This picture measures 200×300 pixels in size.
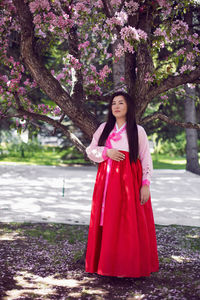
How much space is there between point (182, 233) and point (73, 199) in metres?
3.58

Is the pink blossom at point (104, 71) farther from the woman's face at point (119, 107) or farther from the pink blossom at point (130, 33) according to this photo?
the woman's face at point (119, 107)

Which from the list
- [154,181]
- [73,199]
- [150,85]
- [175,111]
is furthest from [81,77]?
[175,111]

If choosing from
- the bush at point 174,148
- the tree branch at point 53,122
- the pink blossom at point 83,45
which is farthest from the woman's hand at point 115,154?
the bush at point 174,148

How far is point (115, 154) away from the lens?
3.99 meters

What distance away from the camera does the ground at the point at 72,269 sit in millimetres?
3833

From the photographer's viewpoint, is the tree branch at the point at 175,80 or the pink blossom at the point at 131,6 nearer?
the pink blossom at the point at 131,6

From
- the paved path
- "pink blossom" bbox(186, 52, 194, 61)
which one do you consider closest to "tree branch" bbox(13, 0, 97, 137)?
"pink blossom" bbox(186, 52, 194, 61)

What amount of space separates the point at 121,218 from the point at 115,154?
62 centimetres

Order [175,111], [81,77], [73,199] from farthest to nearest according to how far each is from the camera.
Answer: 1. [175,111]
2. [73,199]
3. [81,77]

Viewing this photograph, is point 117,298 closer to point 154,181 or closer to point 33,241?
point 33,241

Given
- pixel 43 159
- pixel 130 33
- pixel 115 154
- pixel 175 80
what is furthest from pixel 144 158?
pixel 43 159

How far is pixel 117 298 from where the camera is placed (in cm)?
369

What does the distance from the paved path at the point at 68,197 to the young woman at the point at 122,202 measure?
2.99 meters

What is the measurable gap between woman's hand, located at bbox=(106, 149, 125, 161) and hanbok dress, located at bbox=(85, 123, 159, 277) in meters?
0.06
